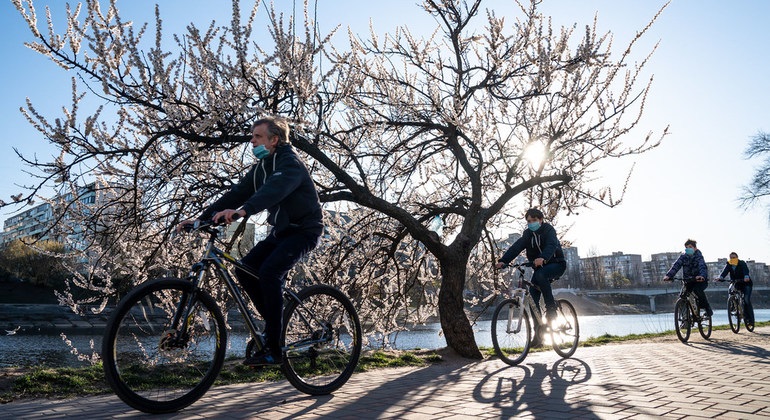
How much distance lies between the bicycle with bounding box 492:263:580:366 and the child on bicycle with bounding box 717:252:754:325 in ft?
25.2

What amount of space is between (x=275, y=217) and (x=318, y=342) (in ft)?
3.34

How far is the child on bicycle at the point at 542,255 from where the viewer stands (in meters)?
6.67

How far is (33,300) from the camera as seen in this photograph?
45719 millimetres

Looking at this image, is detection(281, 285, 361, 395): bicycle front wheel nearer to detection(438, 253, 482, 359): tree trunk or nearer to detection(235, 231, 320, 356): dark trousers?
detection(235, 231, 320, 356): dark trousers

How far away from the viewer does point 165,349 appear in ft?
10.4

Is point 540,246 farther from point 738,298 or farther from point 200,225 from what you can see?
point 738,298

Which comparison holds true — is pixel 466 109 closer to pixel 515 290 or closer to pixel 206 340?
pixel 515 290

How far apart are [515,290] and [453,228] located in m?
4.10

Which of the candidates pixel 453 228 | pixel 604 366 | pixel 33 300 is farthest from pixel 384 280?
pixel 33 300

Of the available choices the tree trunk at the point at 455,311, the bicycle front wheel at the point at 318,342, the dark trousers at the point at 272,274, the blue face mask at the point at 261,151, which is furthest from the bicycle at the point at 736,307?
the blue face mask at the point at 261,151

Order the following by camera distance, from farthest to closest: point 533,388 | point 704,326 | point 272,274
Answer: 1. point 704,326
2. point 533,388
3. point 272,274

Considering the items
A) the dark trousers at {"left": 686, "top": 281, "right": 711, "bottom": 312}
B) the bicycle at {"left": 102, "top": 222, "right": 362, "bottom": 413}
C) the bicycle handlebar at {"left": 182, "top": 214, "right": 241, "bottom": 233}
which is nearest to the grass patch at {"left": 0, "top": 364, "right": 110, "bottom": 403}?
the bicycle at {"left": 102, "top": 222, "right": 362, "bottom": 413}

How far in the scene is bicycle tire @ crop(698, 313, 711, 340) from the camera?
9758 mm

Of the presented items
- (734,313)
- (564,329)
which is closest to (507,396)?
(564,329)
